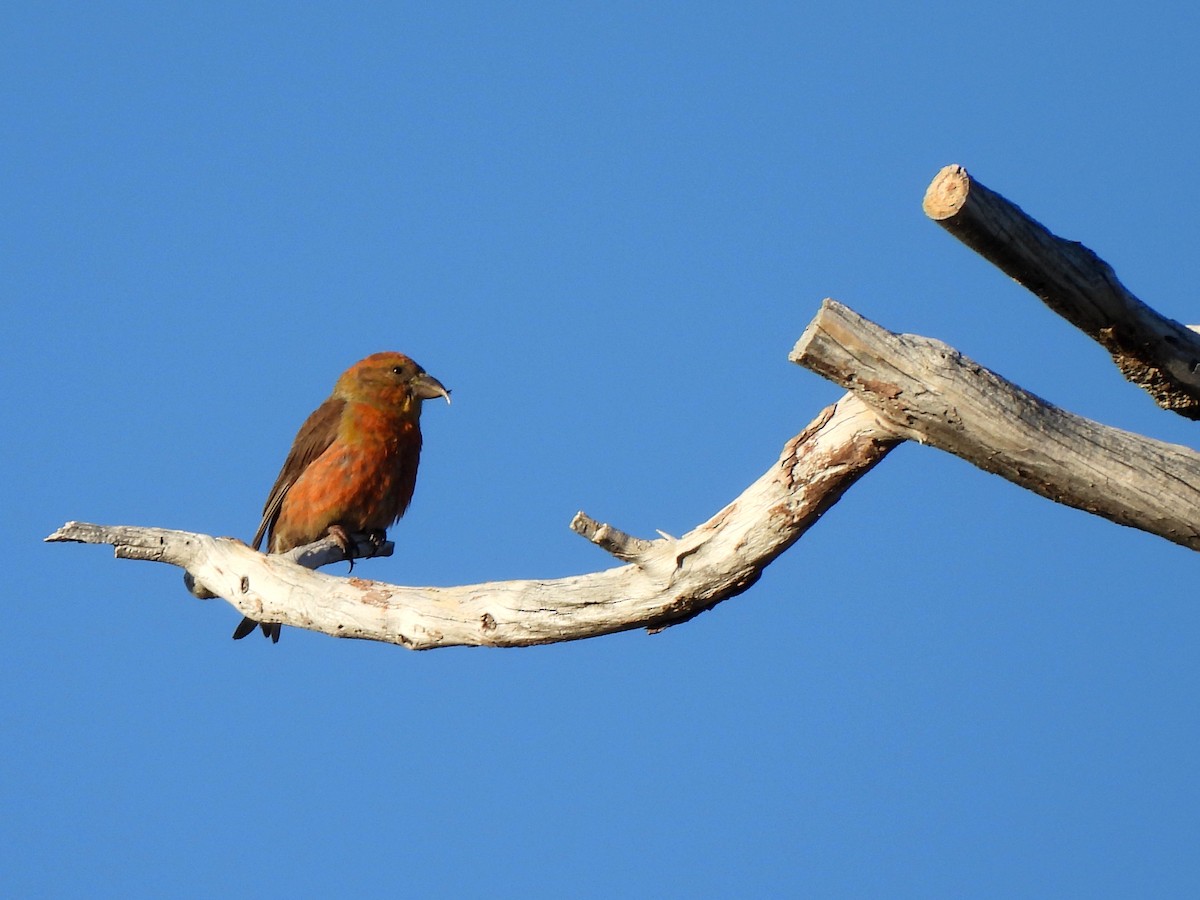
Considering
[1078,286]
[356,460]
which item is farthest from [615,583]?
[356,460]

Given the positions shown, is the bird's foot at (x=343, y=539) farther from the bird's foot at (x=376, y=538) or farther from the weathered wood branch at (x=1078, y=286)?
the weathered wood branch at (x=1078, y=286)

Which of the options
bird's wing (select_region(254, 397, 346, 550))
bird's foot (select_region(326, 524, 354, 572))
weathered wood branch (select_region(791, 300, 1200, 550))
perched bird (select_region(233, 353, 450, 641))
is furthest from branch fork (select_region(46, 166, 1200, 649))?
bird's wing (select_region(254, 397, 346, 550))

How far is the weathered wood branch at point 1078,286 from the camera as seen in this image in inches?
130

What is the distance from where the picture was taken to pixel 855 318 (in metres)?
3.31

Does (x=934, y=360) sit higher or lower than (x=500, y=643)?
higher

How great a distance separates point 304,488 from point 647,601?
3.59 m

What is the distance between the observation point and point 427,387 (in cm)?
717

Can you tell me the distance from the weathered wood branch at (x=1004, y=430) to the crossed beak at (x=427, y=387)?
157 inches

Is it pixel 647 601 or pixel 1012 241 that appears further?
pixel 647 601

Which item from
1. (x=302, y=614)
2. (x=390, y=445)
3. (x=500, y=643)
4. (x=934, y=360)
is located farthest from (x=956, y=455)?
(x=390, y=445)

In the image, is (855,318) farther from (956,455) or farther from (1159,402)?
(1159,402)

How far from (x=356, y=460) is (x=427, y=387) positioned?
0.56 metres

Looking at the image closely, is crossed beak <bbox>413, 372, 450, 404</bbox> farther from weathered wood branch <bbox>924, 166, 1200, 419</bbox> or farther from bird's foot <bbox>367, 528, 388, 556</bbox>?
weathered wood branch <bbox>924, 166, 1200, 419</bbox>

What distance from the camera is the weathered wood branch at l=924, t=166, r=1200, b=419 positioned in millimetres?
3291
